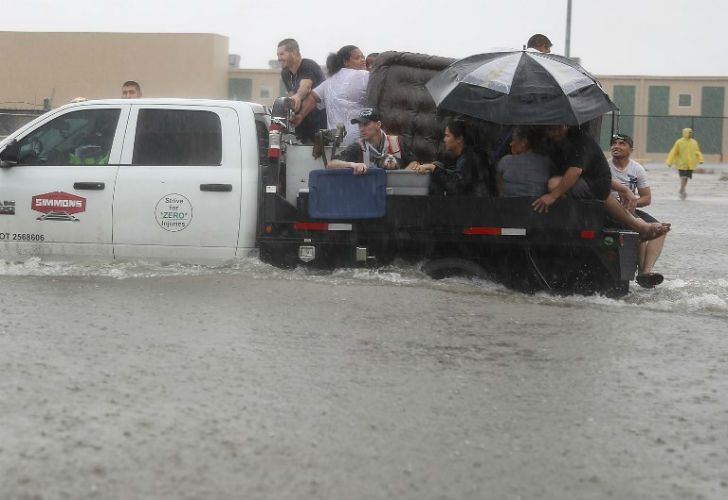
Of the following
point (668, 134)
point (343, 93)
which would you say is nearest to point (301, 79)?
point (343, 93)

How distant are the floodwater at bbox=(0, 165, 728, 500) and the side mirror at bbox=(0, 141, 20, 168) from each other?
91 cm

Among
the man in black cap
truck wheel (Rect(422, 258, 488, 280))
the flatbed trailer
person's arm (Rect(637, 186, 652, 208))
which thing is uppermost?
the man in black cap

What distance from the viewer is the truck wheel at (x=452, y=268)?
9.66m

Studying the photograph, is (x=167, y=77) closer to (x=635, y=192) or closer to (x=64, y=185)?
(x=635, y=192)

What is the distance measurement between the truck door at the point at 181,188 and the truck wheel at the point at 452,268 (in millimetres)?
1633

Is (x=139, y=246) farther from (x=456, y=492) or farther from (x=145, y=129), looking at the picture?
(x=456, y=492)

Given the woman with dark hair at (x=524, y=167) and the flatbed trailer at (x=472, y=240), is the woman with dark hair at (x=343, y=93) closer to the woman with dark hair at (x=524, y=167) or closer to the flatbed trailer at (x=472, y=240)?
the flatbed trailer at (x=472, y=240)

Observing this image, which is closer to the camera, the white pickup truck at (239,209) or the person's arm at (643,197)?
the white pickup truck at (239,209)

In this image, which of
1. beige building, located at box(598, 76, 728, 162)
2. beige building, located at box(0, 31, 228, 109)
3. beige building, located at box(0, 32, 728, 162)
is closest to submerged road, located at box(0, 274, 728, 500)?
beige building, located at box(598, 76, 728, 162)

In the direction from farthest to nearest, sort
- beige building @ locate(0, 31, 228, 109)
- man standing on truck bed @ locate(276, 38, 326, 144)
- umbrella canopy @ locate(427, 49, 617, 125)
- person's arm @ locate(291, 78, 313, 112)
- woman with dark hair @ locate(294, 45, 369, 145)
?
beige building @ locate(0, 31, 228, 109) → man standing on truck bed @ locate(276, 38, 326, 144) → woman with dark hair @ locate(294, 45, 369, 145) → person's arm @ locate(291, 78, 313, 112) → umbrella canopy @ locate(427, 49, 617, 125)

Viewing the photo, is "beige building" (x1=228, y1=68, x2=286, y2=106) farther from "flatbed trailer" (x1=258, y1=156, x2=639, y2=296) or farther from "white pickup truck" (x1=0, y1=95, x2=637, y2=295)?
"flatbed trailer" (x1=258, y1=156, x2=639, y2=296)

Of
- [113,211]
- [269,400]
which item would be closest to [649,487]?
[269,400]

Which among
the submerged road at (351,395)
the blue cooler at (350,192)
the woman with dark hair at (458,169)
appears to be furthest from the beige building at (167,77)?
the submerged road at (351,395)

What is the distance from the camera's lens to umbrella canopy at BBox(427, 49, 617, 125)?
9.32 m
